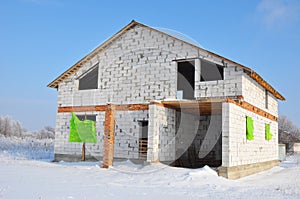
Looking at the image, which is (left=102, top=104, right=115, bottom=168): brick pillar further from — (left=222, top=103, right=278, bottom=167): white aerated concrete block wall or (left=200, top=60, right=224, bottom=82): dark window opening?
(left=222, top=103, right=278, bottom=167): white aerated concrete block wall

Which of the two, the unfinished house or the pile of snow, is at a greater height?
the unfinished house

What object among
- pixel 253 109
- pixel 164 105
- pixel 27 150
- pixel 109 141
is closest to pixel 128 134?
pixel 109 141

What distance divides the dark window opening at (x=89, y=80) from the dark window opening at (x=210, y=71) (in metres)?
5.87

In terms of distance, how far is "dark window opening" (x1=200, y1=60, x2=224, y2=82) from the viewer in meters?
14.1

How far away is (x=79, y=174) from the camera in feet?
36.4

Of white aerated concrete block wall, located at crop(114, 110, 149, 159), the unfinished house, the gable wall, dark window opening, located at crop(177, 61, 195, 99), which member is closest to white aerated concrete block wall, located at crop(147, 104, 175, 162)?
the unfinished house

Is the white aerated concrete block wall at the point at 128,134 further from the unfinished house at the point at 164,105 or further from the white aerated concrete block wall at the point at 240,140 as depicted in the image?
the white aerated concrete block wall at the point at 240,140

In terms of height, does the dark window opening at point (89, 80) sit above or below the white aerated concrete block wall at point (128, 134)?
above

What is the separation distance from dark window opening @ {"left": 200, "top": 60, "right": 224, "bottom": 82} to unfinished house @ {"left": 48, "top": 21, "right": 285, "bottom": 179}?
0.05m

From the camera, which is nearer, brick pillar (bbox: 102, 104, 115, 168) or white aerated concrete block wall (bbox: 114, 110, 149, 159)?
brick pillar (bbox: 102, 104, 115, 168)

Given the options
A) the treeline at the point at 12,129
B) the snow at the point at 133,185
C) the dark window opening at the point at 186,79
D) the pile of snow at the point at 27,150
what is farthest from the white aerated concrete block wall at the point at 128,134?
the treeline at the point at 12,129

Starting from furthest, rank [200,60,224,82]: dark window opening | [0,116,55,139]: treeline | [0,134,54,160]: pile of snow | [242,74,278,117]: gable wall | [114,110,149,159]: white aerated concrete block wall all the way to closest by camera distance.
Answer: [0,116,55,139]: treeline < [0,134,54,160]: pile of snow < [114,110,149,159]: white aerated concrete block wall < [200,60,224,82]: dark window opening < [242,74,278,117]: gable wall

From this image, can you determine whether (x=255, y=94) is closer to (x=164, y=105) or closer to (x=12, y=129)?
(x=164, y=105)

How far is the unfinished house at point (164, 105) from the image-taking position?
1301cm
